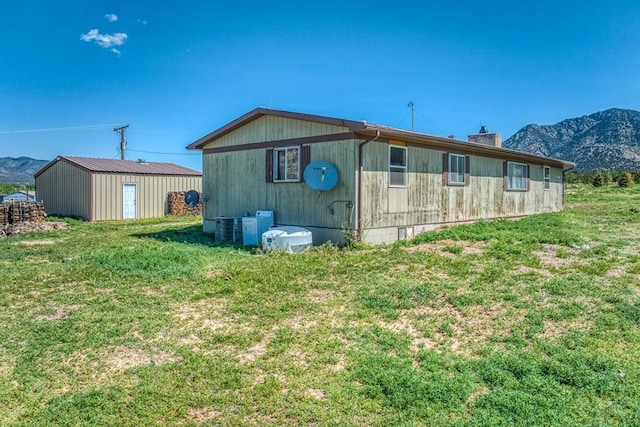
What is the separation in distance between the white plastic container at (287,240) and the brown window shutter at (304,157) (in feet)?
5.79

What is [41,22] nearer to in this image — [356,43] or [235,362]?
[356,43]

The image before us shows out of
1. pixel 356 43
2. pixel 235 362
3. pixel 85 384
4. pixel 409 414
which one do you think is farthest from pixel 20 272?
pixel 356 43

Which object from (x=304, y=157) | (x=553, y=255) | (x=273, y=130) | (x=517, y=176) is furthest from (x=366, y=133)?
(x=517, y=176)

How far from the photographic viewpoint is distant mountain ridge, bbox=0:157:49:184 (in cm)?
10604

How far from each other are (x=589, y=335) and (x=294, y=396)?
3.12m

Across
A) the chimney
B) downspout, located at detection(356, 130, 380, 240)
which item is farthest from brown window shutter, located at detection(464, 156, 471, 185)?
downspout, located at detection(356, 130, 380, 240)

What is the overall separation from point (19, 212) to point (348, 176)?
1283 cm

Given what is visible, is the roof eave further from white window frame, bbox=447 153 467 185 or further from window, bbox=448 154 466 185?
window, bbox=448 154 466 185

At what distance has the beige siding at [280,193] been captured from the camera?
9.86 m

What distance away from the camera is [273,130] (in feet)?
37.4

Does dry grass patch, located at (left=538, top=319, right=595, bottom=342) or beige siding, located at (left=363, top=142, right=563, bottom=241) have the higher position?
beige siding, located at (left=363, top=142, right=563, bottom=241)

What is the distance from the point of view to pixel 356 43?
48.0 ft

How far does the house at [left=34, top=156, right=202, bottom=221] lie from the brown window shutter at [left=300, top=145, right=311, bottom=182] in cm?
1240

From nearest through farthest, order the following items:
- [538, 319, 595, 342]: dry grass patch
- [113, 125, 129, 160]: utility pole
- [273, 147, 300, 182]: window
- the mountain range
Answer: [538, 319, 595, 342]: dry grass patch, [273, 147, 300, 182]: window, [113, 125, 129, 160]: utility pole, the mountain range
